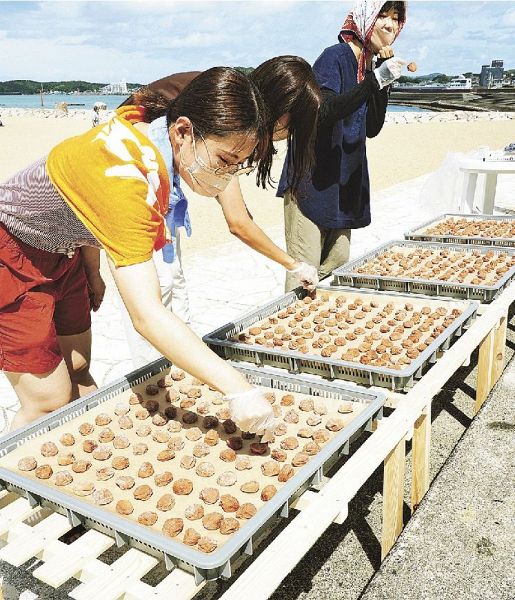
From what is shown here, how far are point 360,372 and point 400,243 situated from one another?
2.14 m

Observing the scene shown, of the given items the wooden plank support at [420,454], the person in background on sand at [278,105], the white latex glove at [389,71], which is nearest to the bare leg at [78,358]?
the person in background on sand at [278,105]

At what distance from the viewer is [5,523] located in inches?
55.6

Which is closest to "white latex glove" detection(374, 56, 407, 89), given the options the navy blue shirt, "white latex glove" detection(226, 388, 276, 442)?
the navy blue shirt

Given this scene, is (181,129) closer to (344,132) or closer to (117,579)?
(117,579)

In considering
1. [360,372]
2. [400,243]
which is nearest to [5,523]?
[360,372]

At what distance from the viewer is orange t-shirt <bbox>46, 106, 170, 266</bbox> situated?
133cm

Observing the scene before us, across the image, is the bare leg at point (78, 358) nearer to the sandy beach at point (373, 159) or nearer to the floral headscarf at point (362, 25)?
the sandy beach at point (373, 159)

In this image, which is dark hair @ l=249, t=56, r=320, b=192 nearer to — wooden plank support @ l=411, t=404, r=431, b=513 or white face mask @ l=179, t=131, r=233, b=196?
white face mask @ l=179, t=131, r=233, b=196

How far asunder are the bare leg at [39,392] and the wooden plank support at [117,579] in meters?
0.81

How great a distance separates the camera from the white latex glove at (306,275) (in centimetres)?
286

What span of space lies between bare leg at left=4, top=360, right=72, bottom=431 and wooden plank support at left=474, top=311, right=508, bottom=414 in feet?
5.92

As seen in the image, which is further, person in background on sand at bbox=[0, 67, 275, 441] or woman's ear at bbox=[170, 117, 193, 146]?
woman's ear at bbox=[170, 117, 193, 146]

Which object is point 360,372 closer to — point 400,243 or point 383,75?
point 383,75

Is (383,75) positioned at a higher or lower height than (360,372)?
higher
